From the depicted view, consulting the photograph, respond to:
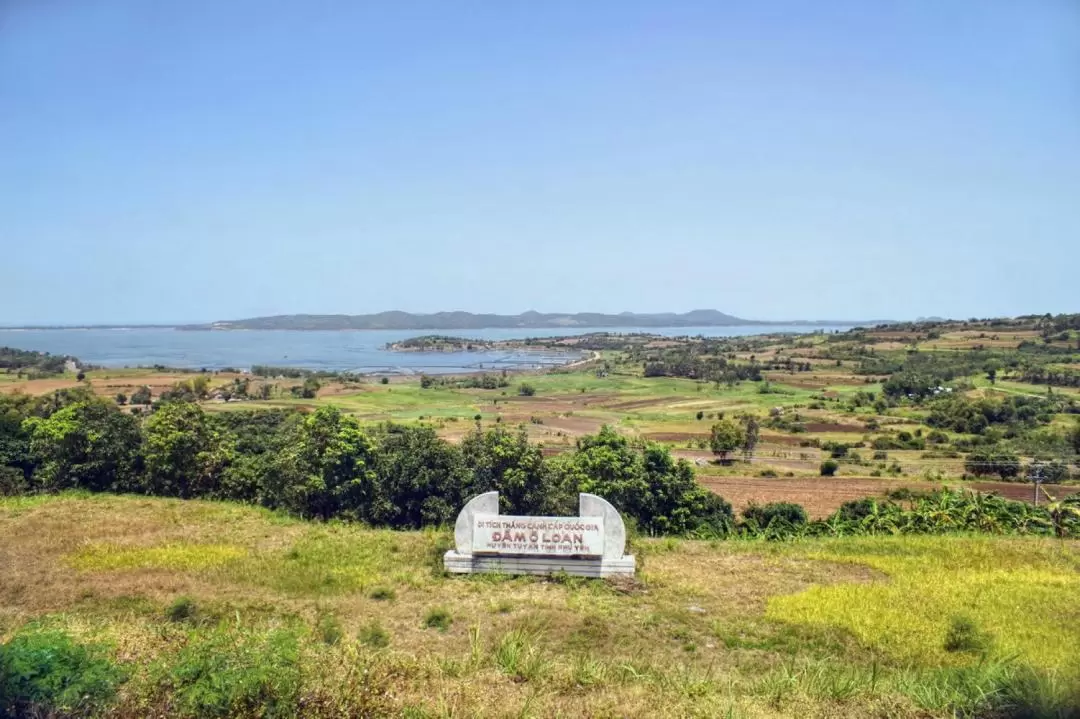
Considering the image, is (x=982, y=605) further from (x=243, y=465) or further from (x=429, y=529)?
(x=243, y=465)

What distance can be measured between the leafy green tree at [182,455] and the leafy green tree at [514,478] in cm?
777

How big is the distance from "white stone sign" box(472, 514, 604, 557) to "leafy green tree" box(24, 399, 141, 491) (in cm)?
1342

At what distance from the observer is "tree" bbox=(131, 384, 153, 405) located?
200 ft

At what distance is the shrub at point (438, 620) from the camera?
9.36 m

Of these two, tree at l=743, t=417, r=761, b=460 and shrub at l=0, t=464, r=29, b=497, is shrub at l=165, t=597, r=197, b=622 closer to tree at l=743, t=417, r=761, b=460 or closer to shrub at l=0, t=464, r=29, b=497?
Answer: shrub at l=0, t=464, r=29, b=497

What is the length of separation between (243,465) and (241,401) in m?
51.1

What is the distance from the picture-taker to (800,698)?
21.6 feet

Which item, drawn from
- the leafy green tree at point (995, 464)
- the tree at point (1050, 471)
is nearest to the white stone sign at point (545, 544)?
the tree at point (1050, 471)

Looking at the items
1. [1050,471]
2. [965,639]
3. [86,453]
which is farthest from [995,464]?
[86,453]

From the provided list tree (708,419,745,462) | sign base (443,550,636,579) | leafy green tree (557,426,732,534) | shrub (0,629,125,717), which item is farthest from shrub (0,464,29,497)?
tree (708,419,745,462)

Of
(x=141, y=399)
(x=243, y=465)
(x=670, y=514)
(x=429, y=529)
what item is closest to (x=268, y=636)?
(x=429, y=529)

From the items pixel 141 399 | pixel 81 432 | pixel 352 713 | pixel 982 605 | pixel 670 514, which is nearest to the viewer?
pixel 352 713

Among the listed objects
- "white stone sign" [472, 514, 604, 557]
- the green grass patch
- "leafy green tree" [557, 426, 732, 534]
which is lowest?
"leafy green tree" [557, 426, 732, 534]

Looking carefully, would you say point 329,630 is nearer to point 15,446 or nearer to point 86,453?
point 86,453
